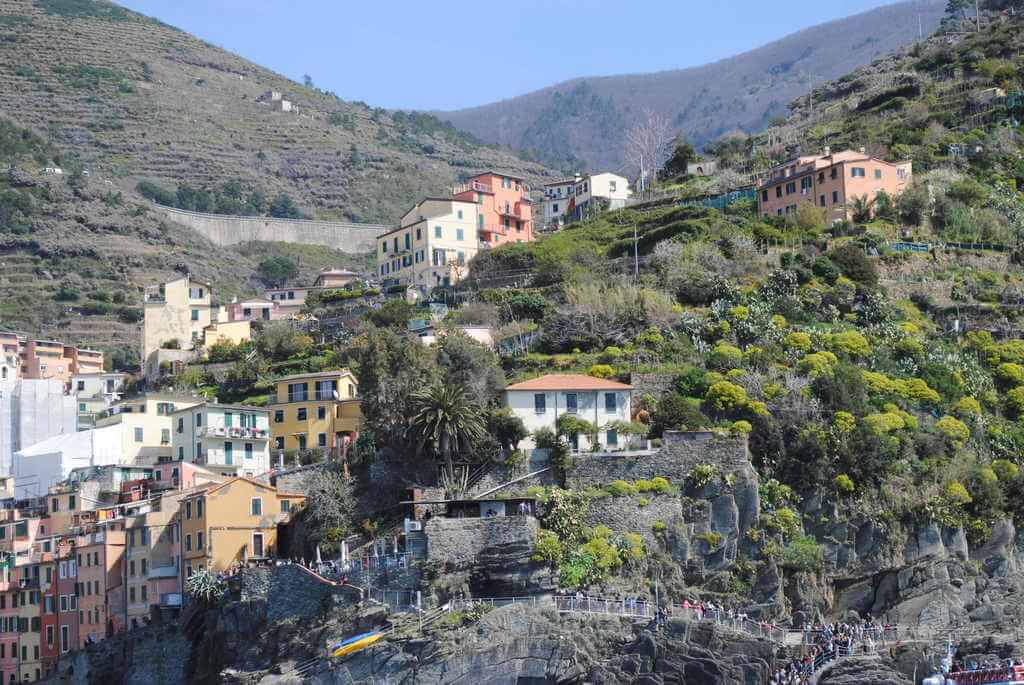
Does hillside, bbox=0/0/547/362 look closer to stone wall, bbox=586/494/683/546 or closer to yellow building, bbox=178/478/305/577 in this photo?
yellow building, bbox=178/478/305/577

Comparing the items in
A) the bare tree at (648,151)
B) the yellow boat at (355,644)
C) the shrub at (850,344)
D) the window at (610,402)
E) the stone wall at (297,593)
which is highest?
the bare tree at (648,151)

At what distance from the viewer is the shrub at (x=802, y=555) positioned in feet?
214

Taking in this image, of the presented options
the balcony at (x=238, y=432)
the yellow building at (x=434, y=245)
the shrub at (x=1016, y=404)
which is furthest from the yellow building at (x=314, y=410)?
the shrub at (x=1016, y=404)

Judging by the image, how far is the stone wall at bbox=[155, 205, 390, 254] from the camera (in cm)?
16762

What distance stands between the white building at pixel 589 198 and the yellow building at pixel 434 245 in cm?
1460

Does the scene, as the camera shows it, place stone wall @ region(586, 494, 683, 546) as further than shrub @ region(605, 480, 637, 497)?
No

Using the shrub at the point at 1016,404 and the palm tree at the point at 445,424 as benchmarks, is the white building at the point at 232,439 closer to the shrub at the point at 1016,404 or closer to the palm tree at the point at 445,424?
the palm tree at the point at 445,424

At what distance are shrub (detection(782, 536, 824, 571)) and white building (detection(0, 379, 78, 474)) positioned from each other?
45.5 meters

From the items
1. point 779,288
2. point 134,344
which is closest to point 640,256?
point 779,288

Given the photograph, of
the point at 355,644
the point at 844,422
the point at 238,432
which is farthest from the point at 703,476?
the point at 238,432

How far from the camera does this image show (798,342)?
7850 centimetres

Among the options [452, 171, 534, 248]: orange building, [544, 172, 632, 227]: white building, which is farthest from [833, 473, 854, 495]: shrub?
[544, 172, 632, 227]: white building

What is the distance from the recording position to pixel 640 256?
9381 cm

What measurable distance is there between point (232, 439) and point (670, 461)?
79.6 ft
